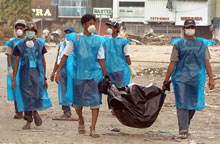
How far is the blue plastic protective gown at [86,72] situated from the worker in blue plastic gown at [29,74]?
2.71ft

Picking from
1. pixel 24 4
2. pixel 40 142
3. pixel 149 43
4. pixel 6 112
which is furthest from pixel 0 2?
pixel 40 142

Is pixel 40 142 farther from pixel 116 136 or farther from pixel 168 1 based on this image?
pixel 168 1

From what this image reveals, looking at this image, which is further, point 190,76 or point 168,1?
point 168,1

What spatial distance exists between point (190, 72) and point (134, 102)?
32.2 inches

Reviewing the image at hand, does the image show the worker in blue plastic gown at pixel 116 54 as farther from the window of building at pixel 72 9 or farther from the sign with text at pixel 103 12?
the window of building at pixel 72 9

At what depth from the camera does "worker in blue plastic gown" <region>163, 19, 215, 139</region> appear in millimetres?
7844

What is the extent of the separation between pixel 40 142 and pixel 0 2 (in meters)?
55.8

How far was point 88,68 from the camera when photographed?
25.5ft

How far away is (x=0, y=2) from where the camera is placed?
61.4 metres

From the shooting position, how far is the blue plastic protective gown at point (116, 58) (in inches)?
387

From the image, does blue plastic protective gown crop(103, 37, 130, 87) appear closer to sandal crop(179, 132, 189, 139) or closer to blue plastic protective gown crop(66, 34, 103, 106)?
blue plastic protective gown crop(66, 34, 103, 106)

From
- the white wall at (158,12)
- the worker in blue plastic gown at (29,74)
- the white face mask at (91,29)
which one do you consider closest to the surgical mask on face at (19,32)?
the worker in blue plastic gown at (29,74)

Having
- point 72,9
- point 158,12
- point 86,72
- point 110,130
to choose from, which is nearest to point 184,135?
point 110,130

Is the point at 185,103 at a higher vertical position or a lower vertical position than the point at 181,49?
lower
